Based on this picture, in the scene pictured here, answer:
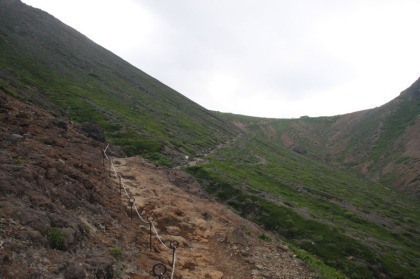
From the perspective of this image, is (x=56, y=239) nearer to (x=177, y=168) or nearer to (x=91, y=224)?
(x=91, y=224)

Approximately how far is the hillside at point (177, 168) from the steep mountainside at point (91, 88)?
60 cm

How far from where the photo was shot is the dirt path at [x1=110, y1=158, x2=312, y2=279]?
46.6 feet

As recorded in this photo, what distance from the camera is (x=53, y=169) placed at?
13906mm

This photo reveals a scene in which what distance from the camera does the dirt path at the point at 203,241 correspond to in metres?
14.2

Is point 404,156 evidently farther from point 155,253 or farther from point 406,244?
point 155,253

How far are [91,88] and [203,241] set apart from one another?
8405 centimetres

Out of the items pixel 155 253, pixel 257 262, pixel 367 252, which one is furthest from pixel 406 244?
pixel 155 253

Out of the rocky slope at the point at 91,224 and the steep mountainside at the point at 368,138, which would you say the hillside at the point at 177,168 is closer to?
the rocky slope at the point at 91,224

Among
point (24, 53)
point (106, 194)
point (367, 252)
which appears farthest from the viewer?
point (24, 53)

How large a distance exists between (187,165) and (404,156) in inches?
3430

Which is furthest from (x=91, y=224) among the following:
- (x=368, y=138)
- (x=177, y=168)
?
(x=368, y=138)

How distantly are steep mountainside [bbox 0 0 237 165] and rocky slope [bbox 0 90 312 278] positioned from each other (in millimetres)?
25270

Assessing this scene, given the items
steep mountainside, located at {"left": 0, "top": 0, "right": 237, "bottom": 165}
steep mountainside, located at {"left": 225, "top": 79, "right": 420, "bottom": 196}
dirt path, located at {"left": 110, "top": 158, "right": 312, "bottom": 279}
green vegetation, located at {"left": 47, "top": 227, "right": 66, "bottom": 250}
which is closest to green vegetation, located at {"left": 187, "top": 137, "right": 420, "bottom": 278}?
dirt path, located at {"left": 110, "top": 158, "right": 312, "bottom": 279}

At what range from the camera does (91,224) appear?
11984mm
